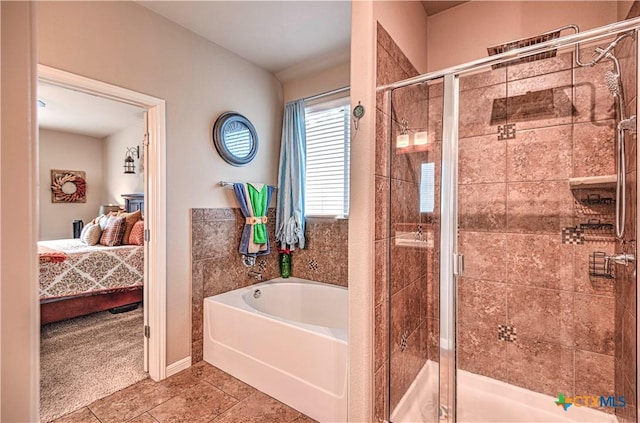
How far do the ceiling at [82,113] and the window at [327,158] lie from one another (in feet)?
6.68

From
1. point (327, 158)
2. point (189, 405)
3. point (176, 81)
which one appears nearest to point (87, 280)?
point (189, 405)

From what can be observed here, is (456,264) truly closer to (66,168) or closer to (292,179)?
(292,179)

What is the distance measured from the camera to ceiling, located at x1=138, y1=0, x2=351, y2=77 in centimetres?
207

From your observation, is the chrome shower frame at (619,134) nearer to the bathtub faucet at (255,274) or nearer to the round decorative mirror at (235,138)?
the round decorative mirror at (235,138)

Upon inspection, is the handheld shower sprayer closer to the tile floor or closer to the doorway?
the tile floor

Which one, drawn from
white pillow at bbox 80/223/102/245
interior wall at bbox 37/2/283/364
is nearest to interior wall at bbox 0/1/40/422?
interior wall at bbox 37/2/283/364

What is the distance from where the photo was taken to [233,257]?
2.64 m

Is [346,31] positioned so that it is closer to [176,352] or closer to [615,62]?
[615,62]

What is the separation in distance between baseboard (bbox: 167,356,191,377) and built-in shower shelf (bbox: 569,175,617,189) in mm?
2779

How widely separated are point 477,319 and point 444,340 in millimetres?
523

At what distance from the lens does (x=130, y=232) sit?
3.83 m

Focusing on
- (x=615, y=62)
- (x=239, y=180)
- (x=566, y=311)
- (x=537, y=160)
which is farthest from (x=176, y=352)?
(x=615, y=62)

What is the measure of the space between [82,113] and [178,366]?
13.8ft

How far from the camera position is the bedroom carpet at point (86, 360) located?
1.94 m
